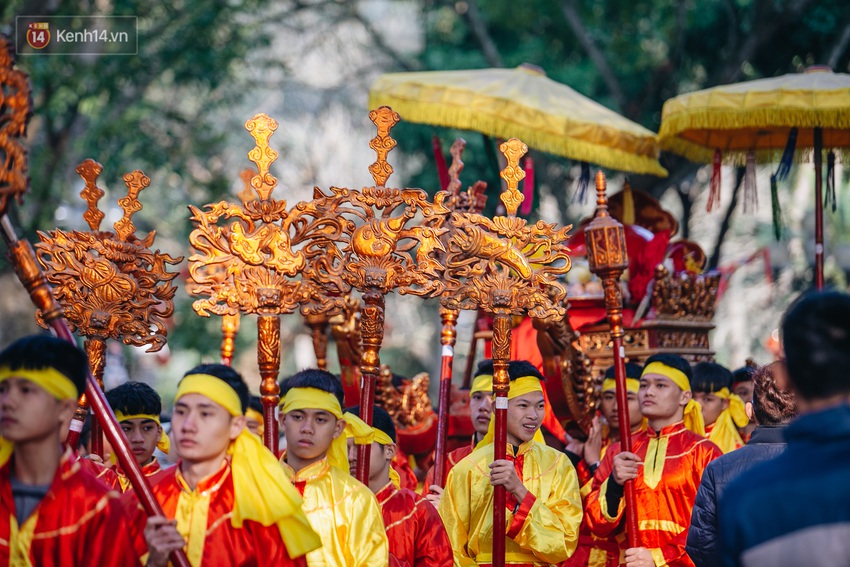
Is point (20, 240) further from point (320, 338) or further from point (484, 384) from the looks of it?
point (320, 338)

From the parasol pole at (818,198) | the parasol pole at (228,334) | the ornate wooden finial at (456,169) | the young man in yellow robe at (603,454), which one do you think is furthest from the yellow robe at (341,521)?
the parasol pole at (818,198)

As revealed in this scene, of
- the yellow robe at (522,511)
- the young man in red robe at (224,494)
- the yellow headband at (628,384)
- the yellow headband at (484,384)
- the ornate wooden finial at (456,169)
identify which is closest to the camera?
the young man in red robe at (224,494)

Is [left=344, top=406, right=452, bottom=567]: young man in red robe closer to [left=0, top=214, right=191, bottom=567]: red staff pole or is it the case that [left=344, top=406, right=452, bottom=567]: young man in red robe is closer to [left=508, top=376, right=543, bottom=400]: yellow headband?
[left=508, top=376, right=543, bottom=400]: yellow headband

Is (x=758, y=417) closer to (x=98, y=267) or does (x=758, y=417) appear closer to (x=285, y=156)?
(x=98, y=267)

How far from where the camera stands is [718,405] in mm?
8258

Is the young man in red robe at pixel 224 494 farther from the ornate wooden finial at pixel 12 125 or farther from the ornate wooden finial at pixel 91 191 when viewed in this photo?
the ornate wooden finial at pixel 91 191

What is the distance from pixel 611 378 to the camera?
788 cm

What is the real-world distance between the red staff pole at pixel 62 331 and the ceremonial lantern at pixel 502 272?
2108mm

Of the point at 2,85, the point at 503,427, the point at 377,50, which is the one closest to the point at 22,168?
the point at 2,85

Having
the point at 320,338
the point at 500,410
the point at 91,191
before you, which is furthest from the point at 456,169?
the point at 91,191

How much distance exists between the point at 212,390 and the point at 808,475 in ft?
7.51

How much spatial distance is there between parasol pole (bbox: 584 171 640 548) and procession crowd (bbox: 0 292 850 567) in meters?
0.09

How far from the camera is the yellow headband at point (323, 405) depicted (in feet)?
17.1

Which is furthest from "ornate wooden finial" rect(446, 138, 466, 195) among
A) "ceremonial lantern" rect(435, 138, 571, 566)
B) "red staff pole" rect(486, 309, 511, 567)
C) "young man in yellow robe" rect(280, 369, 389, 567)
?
"young man in yellow robe" rect(280, 369, 389, 567)
